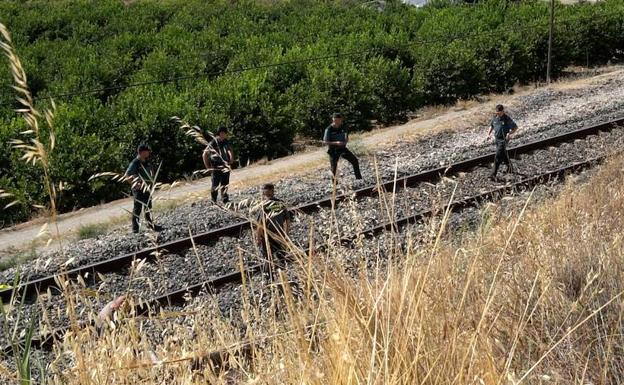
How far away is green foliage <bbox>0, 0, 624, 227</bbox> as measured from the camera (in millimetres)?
21062

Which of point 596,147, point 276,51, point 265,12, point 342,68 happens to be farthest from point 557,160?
point 265,12

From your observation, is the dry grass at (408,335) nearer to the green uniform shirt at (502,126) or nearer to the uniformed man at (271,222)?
the uniformed man at (271,222)

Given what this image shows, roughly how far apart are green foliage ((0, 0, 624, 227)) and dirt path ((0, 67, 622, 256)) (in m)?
0.96

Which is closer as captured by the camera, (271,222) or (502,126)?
(271,222)

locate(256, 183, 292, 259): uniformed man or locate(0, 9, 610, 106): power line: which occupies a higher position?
locate(256, 183, 292, 259): uniformed man

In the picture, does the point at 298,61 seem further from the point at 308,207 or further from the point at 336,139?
the point at 308,207

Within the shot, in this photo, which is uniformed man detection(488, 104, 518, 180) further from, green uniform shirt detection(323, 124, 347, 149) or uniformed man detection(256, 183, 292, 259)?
uniformed man detection(256, 183, 292, 259)

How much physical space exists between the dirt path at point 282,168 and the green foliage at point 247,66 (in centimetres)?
96

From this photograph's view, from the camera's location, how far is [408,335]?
2488 millimetres

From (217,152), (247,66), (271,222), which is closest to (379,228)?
(217,152)

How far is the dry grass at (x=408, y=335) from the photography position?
252 centimetres

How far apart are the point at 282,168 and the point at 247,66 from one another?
11302mm

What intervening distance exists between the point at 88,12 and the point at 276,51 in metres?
18.7


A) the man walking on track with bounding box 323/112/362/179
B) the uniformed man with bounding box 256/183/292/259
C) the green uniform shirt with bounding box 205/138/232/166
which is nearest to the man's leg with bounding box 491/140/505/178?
the man walking on track with bounding box 323/112/362/179
